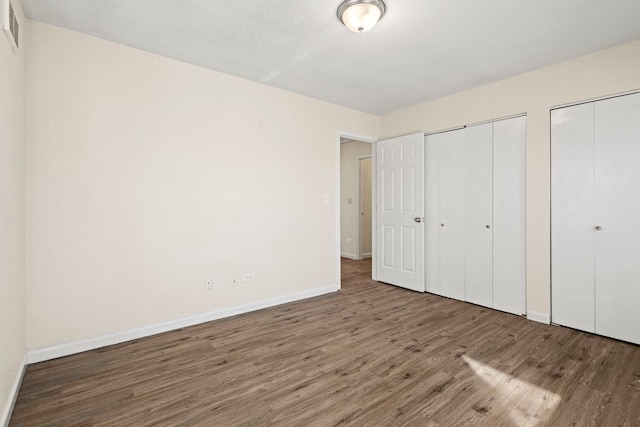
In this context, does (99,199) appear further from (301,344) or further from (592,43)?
(592,43)


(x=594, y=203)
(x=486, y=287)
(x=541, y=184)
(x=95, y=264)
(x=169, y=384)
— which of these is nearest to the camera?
(x=169, y=384)

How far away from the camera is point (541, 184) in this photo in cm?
309

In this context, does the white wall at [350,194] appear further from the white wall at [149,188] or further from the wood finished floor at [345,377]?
the wood finished floor at [345,377]

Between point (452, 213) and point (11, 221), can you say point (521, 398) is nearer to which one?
point (452, 213)

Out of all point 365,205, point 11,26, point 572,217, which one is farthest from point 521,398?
point 365,205

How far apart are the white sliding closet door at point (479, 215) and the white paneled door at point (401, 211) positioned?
575 mm

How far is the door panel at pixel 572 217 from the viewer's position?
110 inches

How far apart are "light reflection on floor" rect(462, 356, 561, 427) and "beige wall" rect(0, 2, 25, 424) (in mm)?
2747

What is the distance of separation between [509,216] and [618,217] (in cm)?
86

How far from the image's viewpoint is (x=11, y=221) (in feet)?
6.05

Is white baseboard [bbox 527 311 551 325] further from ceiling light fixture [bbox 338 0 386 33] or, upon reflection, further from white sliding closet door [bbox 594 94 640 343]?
ceiling light fixture [bbox 338 0 386 33]

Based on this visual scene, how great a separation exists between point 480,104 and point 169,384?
160 inches

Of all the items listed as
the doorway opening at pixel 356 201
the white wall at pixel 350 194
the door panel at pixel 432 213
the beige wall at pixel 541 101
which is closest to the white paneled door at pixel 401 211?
the door panel at pixel 432 213

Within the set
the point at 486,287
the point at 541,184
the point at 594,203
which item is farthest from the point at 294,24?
the point at 486,287
